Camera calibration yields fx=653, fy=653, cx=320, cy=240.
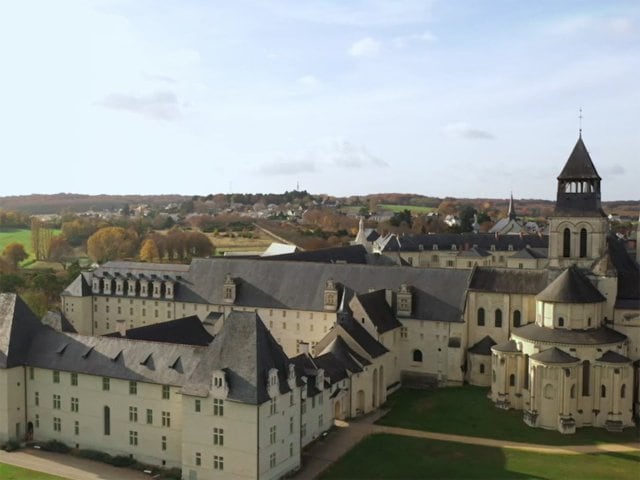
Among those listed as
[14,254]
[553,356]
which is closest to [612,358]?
[553,356]

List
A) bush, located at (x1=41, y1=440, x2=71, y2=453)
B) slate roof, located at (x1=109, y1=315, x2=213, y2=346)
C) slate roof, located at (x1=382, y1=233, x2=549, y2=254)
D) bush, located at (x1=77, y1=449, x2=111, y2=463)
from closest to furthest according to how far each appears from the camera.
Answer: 1. bush, located at (x1=77, y1=449, x2=111, y2=463)
2. bush, located at (x1=41, y1=440, x2=71, y2=453)
3. slate roof, located at (x1=109, y1=315, x2=213, y2=346)
4. slate roof, located at (x1=382, y1=233, x2=549, y2=254)

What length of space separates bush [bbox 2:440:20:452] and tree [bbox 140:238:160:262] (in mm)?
82499

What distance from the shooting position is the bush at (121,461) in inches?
1842

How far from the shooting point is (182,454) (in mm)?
43906

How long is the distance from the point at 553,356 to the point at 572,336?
3.01 metres

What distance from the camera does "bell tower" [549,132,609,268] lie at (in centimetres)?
6388

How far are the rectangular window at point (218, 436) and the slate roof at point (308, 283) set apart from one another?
26.9 meters

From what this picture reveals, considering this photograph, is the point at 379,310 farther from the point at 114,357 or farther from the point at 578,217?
the point at 114,357

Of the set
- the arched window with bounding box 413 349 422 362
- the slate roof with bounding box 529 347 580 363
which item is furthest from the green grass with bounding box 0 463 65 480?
the slate roof with bounding box 529 347 580 363

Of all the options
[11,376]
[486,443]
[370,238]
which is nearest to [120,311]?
[11,376]

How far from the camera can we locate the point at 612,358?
54.4 meters

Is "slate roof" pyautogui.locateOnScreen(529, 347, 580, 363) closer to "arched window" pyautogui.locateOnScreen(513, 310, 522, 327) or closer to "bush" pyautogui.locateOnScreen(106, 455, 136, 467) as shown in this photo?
"arched window" pyautogui.locateOnScreen(513, 310, 522, 327)

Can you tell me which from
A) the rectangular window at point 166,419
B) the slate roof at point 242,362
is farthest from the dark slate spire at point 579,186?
the rectangular window at point 166,419

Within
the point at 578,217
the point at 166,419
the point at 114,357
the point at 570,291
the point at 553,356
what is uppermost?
the point at 578,217
